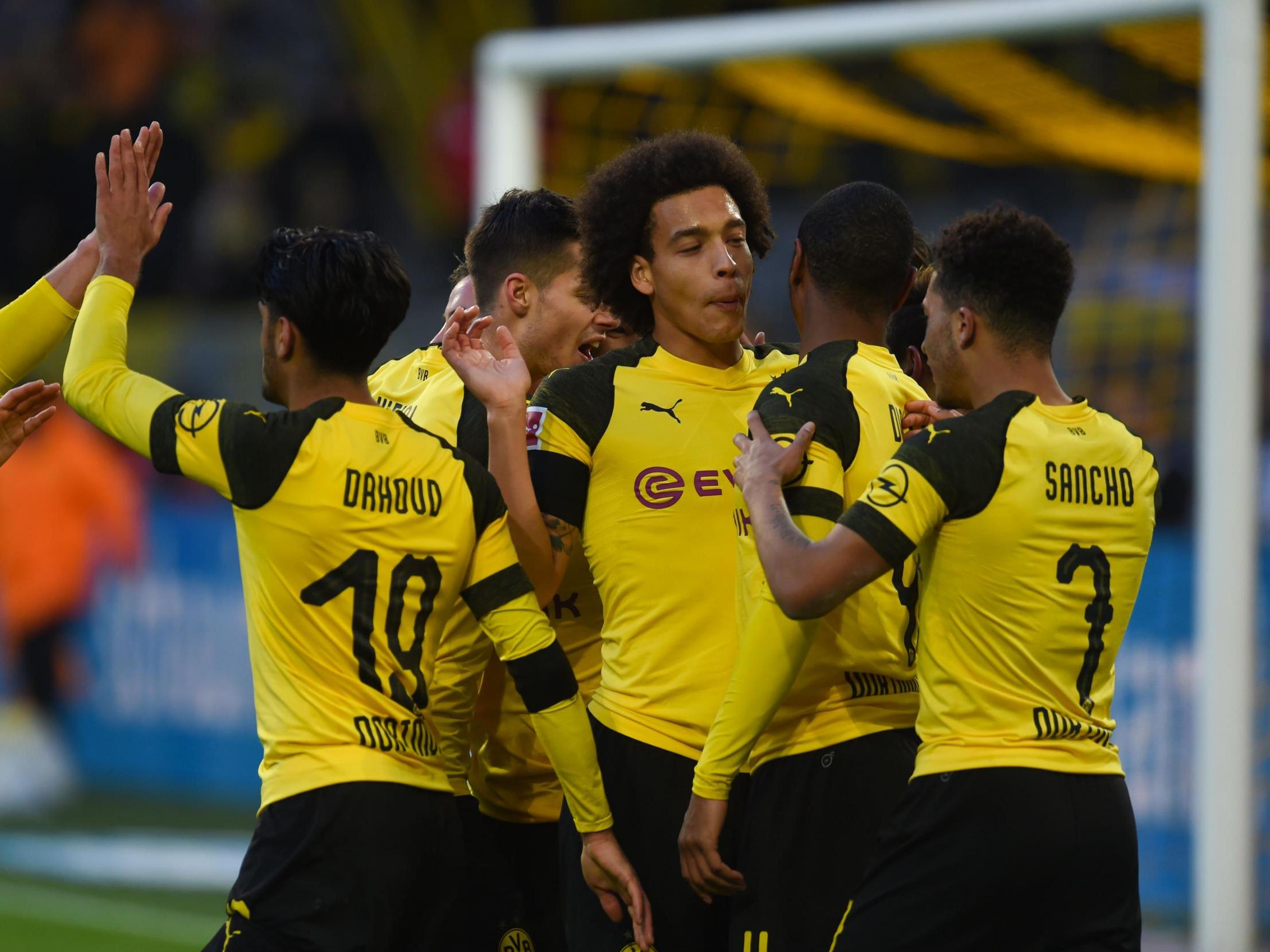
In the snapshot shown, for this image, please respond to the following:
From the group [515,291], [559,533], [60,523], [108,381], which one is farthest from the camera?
[60,523]

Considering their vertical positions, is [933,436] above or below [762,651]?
above

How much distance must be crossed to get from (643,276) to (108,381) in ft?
3.89

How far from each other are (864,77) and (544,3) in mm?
6429

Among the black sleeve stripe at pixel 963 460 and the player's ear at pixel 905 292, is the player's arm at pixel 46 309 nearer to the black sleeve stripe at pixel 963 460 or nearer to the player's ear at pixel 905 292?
the player's ear at pixel 905 292

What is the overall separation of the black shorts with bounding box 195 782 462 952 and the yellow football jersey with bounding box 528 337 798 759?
59 centimetres

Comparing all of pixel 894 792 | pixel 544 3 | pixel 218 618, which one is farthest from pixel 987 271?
pixel 544 3

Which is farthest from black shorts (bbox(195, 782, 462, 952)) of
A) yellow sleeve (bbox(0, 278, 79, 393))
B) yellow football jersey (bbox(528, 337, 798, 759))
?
yellow sleeve (bbox(0, 278, 79, 393))

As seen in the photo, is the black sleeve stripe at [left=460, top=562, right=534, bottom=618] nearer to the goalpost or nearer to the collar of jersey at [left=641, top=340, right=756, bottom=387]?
the collar of jersey at [left=641, top=340, right=756, bottom=387]

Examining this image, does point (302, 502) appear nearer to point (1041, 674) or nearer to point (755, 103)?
point (1041, 674)

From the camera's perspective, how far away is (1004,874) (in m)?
3.10

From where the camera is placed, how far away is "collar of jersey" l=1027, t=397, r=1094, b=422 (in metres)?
3.25

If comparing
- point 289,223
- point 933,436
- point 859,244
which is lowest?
point 933,436

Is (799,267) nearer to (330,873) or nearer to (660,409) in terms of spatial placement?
(660,409)

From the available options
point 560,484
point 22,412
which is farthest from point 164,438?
point 22,412
